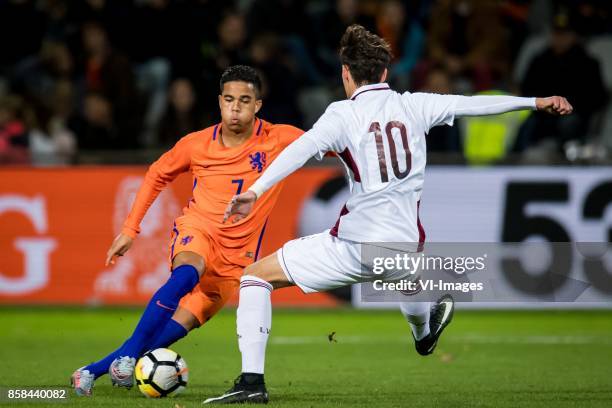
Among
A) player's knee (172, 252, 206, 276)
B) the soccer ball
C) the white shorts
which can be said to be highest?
player's knee (172, 252, 206, 276)

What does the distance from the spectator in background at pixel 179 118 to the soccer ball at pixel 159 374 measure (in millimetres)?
7323

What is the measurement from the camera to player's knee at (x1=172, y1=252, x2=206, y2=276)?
23.2 ft

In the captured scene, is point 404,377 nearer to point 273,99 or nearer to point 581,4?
point 273,99

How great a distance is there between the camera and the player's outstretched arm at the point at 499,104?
6.27 meters

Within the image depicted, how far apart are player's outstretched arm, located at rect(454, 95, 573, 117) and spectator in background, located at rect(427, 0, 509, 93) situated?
8684 mm

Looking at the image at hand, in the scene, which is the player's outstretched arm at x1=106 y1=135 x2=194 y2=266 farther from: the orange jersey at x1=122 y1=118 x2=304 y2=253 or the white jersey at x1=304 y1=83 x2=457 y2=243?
the white jersey at x1=304 y1=83 x2=457 y2=243

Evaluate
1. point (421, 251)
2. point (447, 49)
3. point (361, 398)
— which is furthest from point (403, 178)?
point (447, 49)

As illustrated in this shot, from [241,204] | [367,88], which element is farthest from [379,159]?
[241,204]

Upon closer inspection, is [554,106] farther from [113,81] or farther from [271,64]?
[113,81]

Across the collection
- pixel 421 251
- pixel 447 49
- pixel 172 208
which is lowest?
pixel 421 251

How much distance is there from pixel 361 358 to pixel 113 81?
22.7 feet

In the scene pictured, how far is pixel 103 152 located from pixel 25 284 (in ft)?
5.84

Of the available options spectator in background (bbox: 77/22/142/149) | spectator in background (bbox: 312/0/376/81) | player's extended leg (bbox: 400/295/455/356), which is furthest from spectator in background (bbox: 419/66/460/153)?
player's extended leg (bbox: 400/295/455/356)

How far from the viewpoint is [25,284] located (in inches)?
509
